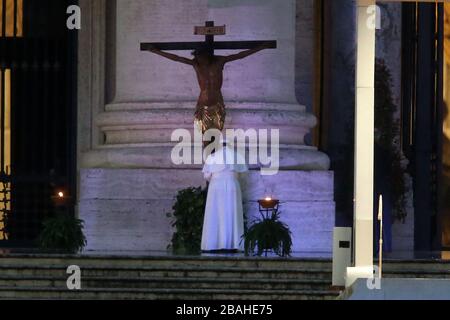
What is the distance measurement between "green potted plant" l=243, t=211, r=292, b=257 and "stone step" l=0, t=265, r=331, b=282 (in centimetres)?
148

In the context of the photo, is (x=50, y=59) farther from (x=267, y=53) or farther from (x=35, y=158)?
(x=267, y=53)

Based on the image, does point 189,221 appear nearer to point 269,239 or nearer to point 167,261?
point 269,239

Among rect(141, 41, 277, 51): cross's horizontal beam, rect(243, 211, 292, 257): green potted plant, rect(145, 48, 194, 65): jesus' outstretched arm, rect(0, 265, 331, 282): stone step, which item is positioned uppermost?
rect(141, 41, 277, 51): cross's horizontal beam

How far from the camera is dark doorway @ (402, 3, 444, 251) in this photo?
93.5 ft

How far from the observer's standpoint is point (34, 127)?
93.4ft

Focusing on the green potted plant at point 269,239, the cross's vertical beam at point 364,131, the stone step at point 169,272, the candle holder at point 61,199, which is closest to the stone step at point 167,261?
the stone step at point 169,272

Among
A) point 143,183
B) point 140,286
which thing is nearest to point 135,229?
point 143,183

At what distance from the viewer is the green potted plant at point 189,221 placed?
2444 cm

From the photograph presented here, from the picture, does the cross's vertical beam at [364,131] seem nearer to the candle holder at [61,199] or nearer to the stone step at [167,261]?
the stone step at [167,261]

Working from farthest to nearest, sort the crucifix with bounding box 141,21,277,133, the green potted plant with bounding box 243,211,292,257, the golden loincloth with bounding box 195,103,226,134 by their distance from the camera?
the golden loincloth with bounding box 195,103,226,134 → the crucifix with bounding box 141,21,277,133 → the green potted plant with bounding box 243,211,292,257

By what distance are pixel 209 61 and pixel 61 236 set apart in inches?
124

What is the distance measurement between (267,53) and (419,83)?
3747 millimetres

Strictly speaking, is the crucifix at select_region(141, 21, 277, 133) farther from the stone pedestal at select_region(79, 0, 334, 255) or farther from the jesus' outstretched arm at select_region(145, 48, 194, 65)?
the stone pedestal at select_region(79, 0, 334, 255)

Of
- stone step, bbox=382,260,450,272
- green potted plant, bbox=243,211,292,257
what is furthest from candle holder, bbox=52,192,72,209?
stone step, bbox=382,260,450,272
